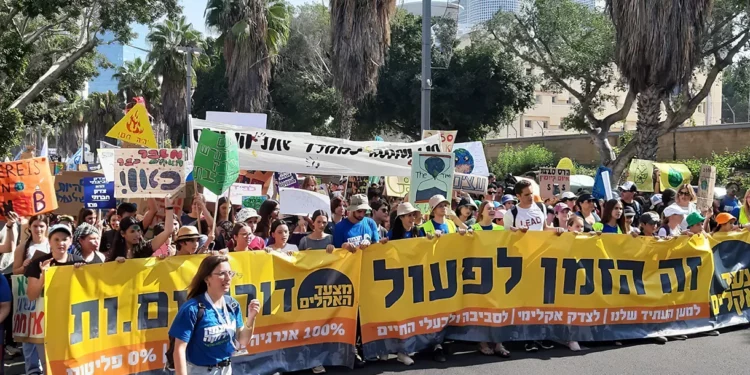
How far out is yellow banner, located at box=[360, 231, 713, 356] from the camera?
6902 millimetres

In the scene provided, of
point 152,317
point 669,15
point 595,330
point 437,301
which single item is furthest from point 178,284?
point 669,15

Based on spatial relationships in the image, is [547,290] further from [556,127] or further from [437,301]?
[556,127]

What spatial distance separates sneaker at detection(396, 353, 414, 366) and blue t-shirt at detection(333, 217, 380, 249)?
1125 mm

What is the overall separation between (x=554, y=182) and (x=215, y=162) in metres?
7.58

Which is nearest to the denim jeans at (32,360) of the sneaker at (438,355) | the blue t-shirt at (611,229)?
the sneaker at (438,355)

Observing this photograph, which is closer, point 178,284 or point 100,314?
point 100,314

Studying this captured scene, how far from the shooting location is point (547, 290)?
7.38 meters

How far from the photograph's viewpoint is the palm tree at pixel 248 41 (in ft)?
93.4

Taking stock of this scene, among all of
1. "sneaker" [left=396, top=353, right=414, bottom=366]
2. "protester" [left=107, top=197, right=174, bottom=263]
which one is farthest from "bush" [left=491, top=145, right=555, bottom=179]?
"protester" [left=107, top=197, right=174, bottom=263]

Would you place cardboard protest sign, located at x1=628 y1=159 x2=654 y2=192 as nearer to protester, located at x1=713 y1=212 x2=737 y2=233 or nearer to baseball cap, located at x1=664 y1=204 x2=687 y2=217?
baseball cap, located at x1=664 y1=204 x2=687 y2=217

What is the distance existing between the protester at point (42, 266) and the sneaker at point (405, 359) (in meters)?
2.92

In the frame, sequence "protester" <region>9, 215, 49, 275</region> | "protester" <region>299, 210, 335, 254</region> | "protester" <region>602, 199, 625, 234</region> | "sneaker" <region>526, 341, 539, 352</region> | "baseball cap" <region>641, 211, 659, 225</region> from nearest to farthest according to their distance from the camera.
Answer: "protester" <region>9, 215, 49, 275</region> → "protester" <region>299, 210, 335, 254</region> → "sneaker" <region>526, 341, 539, 352</region> → "protester" <region>602, 199, 625, 234</region> → "baseball cap" <region>641, 211, 659, 225</region>

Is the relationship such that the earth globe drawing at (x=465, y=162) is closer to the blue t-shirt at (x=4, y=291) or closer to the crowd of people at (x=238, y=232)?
the crowd of people at (x=238, y=232)

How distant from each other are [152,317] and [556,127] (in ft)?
216
